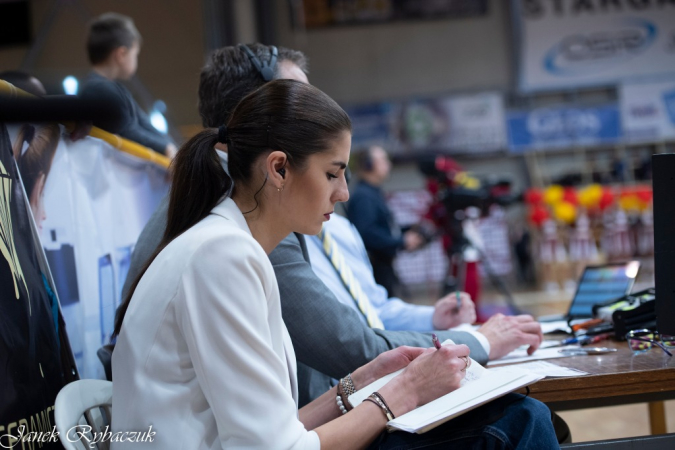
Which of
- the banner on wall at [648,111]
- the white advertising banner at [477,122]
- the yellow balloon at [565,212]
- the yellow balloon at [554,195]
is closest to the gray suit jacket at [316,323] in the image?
the yellow balloon at [565,212]

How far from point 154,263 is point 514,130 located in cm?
910

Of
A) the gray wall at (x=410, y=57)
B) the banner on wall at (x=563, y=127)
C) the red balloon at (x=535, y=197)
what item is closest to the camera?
the red balloon at (x=535, y=197)

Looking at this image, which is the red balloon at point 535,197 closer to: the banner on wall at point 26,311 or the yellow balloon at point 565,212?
the yellow balloon at point 565,212

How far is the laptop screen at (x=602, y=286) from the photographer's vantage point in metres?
1.75

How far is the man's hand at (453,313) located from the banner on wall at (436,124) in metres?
7.87

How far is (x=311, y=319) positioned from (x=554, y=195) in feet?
25.6

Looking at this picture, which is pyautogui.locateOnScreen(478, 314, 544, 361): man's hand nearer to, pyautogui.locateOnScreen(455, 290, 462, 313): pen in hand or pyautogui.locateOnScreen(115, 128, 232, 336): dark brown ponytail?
pyautogui.locateOnScreen(455, 290, 462, 313): pen in hand

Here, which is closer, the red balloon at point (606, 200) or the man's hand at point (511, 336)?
the man's hand at point (511, 336)

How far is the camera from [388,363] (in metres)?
1.16

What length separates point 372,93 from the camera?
32.2 ft

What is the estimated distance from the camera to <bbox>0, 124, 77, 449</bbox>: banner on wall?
3.36ft

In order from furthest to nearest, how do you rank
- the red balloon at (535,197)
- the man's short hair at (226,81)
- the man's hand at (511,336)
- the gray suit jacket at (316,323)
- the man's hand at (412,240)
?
the red balloon at (535,197)
the man's hand at (412,240)
the man's short hair at (226,81)
the man's hand at (511,336)
the gray suit jacket at (316,323)

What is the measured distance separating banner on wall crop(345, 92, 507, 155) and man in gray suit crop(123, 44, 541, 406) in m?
8.07

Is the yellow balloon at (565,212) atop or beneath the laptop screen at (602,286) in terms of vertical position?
beneath
